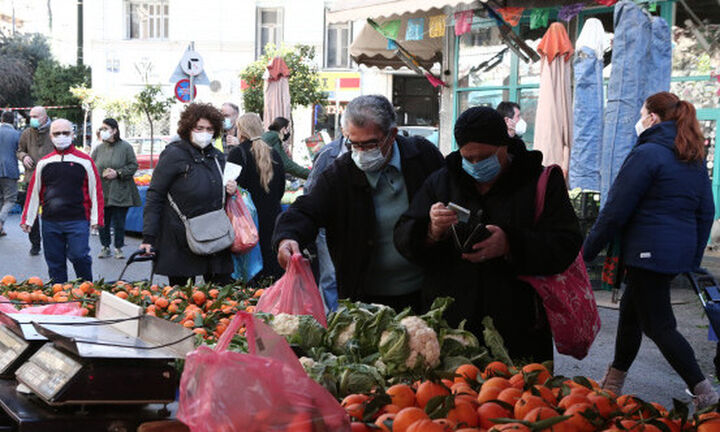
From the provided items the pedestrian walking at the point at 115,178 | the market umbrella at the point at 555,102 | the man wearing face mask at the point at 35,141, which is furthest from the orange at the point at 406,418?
the man wearing face mask at the point at 35,141

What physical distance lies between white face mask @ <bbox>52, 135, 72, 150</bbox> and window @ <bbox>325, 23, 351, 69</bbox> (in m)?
29.4

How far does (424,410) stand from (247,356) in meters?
0.54

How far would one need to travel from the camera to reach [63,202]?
843 centimetres

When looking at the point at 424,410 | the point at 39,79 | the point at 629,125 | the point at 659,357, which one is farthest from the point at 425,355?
the point at 39,79

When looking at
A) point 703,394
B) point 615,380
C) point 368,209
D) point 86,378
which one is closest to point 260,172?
point 615,380

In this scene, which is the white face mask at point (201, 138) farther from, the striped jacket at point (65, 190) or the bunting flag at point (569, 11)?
the bunting flag at point (569, 11)

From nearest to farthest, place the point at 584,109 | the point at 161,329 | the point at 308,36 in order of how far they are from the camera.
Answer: the point at 161,329, the point at 584,109, the point at 308,36

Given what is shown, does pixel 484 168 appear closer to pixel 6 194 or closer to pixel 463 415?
pixel 463 415

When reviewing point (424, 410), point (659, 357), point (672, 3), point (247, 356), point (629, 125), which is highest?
point (672, 3)

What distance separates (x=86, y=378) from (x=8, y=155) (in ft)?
46.8

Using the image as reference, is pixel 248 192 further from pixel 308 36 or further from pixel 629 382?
pixel 308 36

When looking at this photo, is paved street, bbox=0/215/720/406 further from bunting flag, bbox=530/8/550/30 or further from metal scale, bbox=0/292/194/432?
metal scale, bbox=0/292/194/432

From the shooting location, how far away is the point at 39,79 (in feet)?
135

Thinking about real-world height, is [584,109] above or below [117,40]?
below
